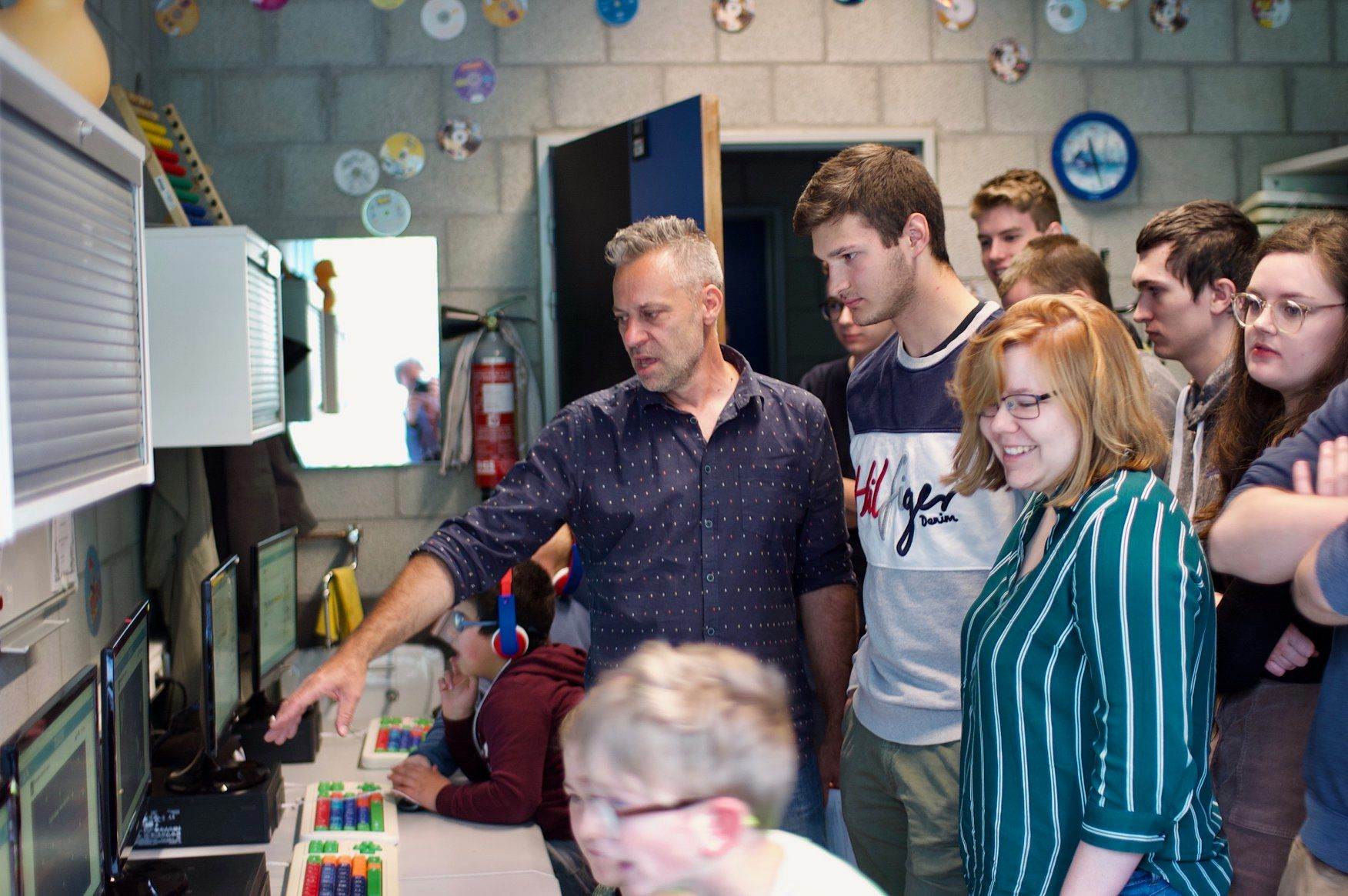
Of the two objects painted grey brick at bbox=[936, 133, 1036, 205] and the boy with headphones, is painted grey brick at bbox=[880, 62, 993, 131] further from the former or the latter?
the boy with headphones

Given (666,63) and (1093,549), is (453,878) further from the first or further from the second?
(666,63)

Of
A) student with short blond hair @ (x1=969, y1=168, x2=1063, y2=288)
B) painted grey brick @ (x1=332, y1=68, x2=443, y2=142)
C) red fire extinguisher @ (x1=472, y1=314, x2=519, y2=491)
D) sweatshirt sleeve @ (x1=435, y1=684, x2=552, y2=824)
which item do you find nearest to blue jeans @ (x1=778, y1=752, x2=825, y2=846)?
sweatshirt sleeve @ (x1=435, y1=684, x2=552, y2=824)

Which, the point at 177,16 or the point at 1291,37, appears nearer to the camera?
the point at 177,16

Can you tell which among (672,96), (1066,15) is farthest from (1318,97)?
(672,96)

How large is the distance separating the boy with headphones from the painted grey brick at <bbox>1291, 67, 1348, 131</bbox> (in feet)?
9.88

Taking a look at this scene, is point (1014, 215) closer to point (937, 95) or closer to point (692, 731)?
point (937, 95)

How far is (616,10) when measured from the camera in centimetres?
366

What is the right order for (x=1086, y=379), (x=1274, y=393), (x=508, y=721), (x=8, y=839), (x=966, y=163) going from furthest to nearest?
1. (x=966, y=163)
2. (x=508, y=721)
3. (x=1274, y=393)
4. (x=1086, y=379)
5. (x=8, y=839)

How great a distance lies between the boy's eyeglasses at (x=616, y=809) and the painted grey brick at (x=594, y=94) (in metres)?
3.05

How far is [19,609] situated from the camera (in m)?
1.86

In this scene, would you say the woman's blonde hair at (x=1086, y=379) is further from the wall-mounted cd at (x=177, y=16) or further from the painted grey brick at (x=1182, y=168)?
the wall-mounted cd at (x=177, y=16)

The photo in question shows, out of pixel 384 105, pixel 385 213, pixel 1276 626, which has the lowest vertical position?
pixel 1276 626

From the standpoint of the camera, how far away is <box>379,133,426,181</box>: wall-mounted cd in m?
3.61

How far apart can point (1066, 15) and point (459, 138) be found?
1.95 meters
